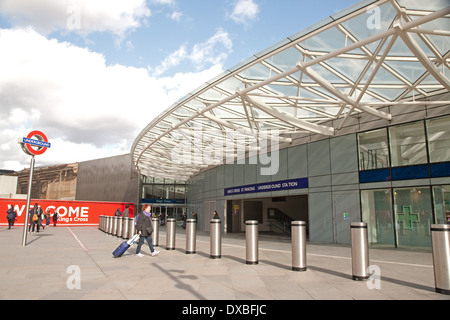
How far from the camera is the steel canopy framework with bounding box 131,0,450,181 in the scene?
8.16 metres

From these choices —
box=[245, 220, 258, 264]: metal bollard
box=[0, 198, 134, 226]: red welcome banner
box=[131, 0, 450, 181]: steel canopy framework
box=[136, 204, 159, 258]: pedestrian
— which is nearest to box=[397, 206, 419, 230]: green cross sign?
box=[131, 0, 450, 181]: steel canopy framework

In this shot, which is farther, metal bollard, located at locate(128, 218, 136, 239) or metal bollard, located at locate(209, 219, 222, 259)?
metal bollard, located at locate(128, 218, 136, 239)

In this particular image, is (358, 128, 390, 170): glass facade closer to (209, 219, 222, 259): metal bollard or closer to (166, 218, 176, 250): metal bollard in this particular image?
(209, 219, 222, 259): metal bollard

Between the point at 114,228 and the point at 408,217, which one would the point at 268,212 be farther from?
the point at 408,217

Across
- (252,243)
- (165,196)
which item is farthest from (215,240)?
(165,196)

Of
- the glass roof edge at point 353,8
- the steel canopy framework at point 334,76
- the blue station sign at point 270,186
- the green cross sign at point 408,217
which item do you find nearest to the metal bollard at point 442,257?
the steel canopy framework at point 334,76

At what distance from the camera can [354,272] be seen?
20.7ft

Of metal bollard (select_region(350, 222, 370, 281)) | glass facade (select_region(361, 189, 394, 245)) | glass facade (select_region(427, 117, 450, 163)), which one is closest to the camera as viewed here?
metal bollard (select_region(350, 222, 370, 281))

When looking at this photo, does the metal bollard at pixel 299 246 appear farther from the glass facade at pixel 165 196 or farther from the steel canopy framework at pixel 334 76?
the glass facade at pixel 165 196

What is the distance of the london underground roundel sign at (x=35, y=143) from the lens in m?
11.3

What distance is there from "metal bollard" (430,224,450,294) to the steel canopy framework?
4277 mm

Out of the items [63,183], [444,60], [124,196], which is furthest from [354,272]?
[63,183]

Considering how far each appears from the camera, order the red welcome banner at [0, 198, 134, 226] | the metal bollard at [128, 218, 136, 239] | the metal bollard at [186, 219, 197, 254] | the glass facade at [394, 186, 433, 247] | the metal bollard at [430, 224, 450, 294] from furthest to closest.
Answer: the red welcome banner at [0, 198, 134, 226] → the metal bollard at [128, 218, 136, 239] → the glass facade at [394, 186, 433, 247] → the metal bollard at [186, 219, 197, 254] → the metal bollard at [430, 224, 450, 294]
